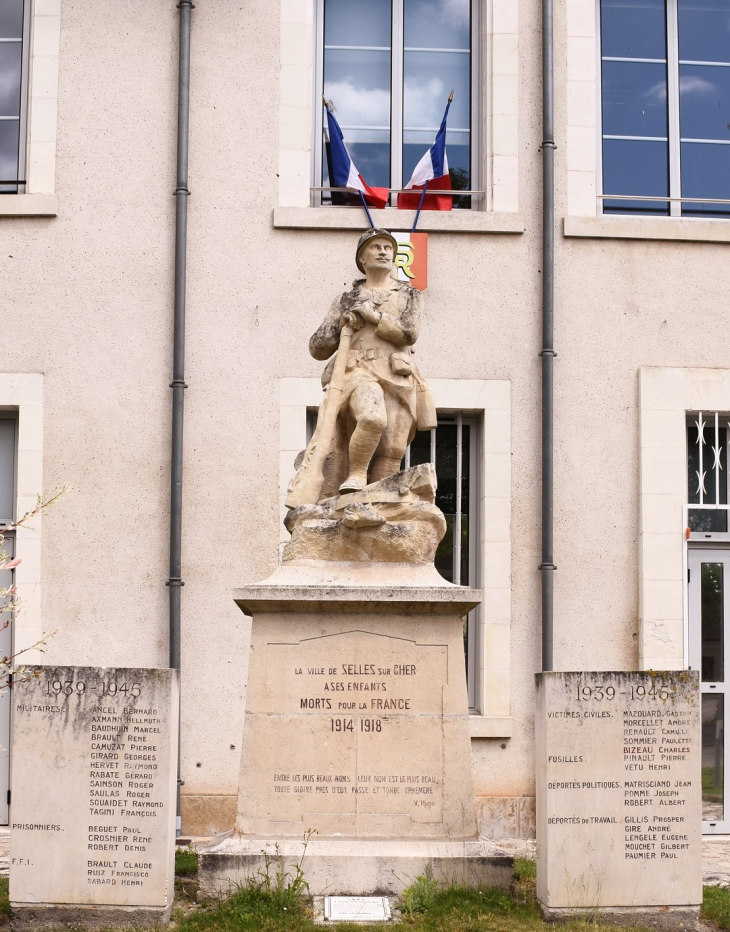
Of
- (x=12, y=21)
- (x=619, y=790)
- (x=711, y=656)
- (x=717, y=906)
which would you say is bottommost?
(x=717, y=906)

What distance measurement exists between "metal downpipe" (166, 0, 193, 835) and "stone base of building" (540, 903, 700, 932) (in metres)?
4.04

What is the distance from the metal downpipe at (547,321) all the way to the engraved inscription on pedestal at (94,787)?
4171 mm

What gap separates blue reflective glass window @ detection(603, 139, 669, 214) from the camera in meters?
10.8

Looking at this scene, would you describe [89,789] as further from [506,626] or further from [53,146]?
[53,146]

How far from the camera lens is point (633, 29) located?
10.9 metres

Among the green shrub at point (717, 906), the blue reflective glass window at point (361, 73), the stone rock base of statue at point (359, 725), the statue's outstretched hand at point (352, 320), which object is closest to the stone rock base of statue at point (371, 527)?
the stone rock base of statue at point (359, 725)

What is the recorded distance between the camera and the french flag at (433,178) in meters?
10.5

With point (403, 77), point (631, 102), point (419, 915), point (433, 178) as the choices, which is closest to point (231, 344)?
point (433, 178)

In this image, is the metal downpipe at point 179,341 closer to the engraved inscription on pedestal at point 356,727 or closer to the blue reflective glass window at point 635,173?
the engraved inscription on pedestal at point 356,727

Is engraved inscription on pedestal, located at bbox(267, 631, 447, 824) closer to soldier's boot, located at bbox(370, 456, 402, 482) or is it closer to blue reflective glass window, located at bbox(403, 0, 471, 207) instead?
soldier's boot, located at bbox(370, 456, 402, 482)

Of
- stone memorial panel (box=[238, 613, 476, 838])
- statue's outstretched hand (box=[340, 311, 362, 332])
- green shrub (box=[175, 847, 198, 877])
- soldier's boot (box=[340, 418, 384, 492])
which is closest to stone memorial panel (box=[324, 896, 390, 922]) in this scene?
stone memorial panel (box=[238, 613, 476, 838])

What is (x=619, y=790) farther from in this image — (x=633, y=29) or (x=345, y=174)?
(x=633, y=29)

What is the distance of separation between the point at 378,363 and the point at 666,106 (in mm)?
4781

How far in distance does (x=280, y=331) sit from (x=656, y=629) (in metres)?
3.60
